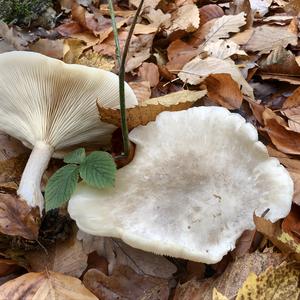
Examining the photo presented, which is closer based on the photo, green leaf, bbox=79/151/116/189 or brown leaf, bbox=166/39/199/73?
green leaf, bbox=79/151/116/189

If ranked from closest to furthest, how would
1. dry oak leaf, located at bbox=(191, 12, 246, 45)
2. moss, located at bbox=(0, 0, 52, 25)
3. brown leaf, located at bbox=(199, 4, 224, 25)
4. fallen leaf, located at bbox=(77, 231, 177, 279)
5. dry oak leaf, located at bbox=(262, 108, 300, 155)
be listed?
1. fallen leaf, located at bbox=(77, 231, 177, 279)
2. dry oak leaf, located at bbox=(262, 108, 300, 155)
3. dry oak leaf, located at bbox=(191, 12, 246, 45)
4. moss, located at bbox=(0, 0, 52, 25)
5. brown leaf, located at bbox=(199, 4, 224, 25)

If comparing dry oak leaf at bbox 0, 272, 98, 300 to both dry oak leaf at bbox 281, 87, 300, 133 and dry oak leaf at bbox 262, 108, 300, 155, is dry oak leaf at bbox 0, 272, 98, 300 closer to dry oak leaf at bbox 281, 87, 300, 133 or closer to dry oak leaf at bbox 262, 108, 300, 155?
dry oak leaf at bbox 262, 108, 300, 155

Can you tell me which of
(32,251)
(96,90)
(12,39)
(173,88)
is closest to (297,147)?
(173,88)

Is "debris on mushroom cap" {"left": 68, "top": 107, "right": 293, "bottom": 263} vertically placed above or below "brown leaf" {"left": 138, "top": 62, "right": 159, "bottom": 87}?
above

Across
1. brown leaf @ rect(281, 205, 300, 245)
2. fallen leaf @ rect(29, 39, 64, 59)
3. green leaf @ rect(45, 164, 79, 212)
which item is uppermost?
green leaf @ rect(45, 164, 79, 212)

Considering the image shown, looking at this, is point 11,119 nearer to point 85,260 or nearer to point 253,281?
point 85,260

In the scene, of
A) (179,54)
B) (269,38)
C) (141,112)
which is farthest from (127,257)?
(269,38)

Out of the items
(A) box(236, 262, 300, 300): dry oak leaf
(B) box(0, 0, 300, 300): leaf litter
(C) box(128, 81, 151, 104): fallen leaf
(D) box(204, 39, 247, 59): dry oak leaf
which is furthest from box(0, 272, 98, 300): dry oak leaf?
(D) box(204, 39, 247, 59): dry oak leaf
